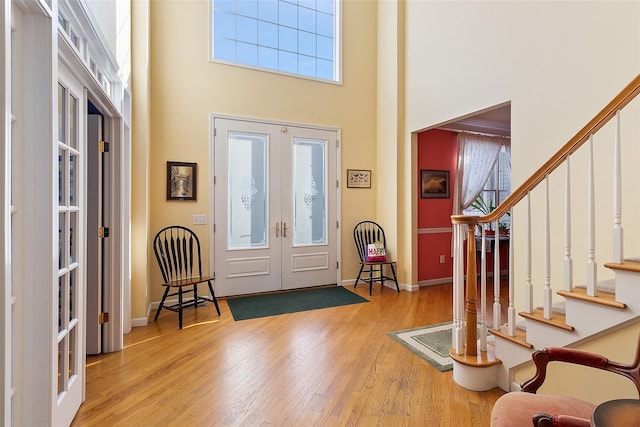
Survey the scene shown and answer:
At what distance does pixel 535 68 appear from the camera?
3.11 metres

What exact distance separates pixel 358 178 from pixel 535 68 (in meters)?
2.69

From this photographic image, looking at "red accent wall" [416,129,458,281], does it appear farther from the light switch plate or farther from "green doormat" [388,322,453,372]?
the light switch plate

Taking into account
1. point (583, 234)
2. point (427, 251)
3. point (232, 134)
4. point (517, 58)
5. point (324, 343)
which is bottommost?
point (324, 343)

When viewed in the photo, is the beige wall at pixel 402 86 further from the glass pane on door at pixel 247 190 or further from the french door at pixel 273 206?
the glass pane on door at pixel 247 190

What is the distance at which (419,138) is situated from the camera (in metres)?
5.23

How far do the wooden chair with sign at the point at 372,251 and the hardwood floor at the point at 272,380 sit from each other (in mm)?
1344

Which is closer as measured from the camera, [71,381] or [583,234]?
[71,381]

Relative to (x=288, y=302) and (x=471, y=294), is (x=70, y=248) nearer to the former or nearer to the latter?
(x=471, y=294)

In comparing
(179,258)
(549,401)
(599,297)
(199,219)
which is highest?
(199,219)

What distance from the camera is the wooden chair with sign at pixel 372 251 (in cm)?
485

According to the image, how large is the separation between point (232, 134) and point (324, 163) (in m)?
1.40

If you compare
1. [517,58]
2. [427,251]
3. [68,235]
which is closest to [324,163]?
[427,251]

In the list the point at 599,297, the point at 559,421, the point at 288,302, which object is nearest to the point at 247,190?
the point at 288,302

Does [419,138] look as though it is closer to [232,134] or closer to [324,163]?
[324,163]
